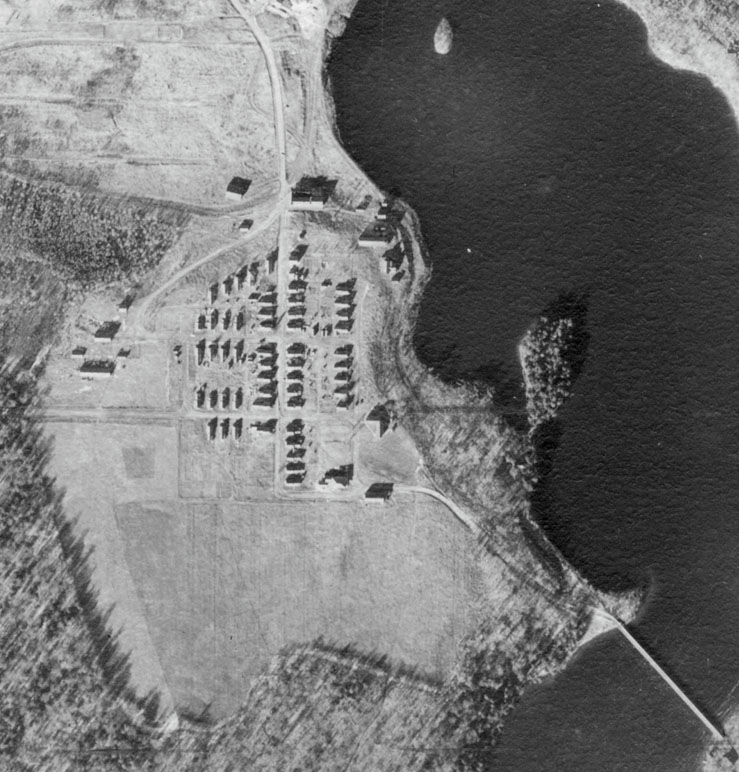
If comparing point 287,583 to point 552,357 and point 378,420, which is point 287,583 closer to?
point 378,420

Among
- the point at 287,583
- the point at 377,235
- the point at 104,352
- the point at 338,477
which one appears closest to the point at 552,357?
the point at 377,235

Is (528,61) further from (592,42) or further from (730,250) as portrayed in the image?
(730,250)

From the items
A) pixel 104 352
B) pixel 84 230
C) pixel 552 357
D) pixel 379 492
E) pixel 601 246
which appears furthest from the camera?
pixel 601 246

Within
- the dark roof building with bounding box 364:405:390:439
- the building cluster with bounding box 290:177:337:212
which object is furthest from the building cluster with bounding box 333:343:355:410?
the building cluster with bounding box 290:177:337:212

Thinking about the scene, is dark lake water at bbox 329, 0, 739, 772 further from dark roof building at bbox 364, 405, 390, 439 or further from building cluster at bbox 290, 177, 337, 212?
dark roof building at bbox 364, 405, 390, 439

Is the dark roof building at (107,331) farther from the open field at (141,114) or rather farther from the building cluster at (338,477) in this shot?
the building cluster at (338,477)

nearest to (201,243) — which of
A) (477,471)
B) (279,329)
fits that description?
(279,329)

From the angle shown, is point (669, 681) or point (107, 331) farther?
point (669, 681)
